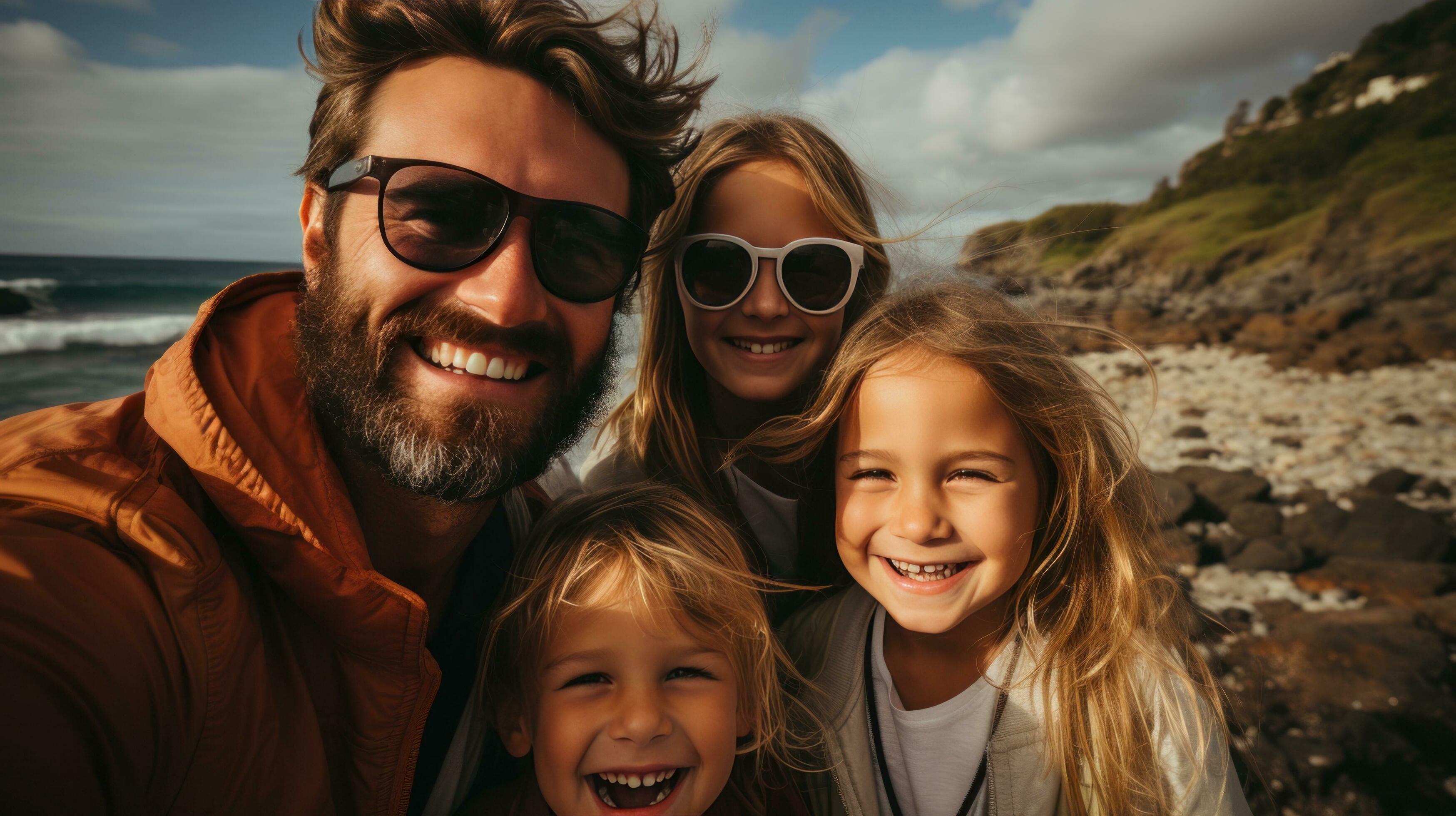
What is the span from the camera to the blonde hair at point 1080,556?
7.43ft

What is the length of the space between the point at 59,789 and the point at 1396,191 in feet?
129

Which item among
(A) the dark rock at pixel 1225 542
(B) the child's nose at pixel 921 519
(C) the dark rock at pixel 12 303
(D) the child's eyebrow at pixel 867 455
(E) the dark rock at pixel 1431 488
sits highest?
(D) the child's eyebrow at pixel 867 455

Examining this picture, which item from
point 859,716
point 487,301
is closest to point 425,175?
point 487,301

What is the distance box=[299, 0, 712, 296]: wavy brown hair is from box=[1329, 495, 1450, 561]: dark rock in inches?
293

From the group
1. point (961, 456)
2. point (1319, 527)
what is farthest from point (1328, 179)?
point (961, 456)

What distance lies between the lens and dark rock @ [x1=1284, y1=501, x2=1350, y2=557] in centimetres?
684

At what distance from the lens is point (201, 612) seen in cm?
163

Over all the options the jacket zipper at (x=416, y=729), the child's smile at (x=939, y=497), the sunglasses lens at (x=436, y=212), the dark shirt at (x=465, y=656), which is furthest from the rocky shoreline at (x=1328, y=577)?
the sunglasses lens at (x=436, y=212)

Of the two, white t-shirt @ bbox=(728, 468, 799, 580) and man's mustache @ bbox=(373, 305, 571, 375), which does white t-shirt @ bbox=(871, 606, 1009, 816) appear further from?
man's mustache @ bbox=(373, 305, 571, 375)

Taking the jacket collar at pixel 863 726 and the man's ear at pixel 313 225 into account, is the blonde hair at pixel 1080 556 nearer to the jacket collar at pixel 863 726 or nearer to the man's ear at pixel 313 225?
the jacket collar at pixel 863 726

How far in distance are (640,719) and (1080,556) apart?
1.60 metres

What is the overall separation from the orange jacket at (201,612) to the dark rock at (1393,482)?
10158 millimetres

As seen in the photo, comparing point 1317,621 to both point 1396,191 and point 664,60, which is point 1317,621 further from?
point 1396,191

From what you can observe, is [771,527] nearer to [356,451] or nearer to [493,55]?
[356,451]
